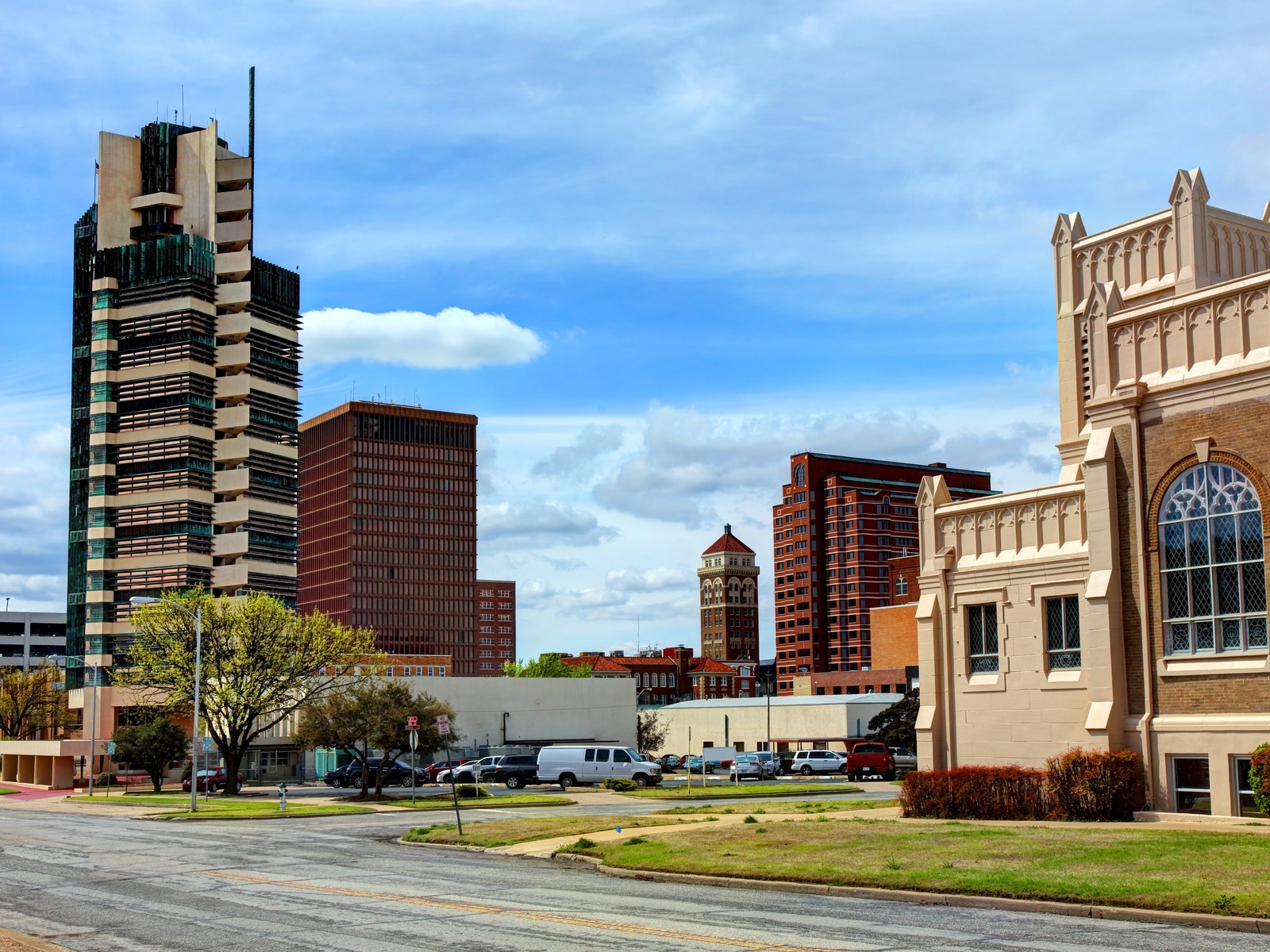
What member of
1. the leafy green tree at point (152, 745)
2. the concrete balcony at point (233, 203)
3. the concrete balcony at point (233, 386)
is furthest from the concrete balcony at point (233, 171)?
the leafy green tree at point (152, 745)

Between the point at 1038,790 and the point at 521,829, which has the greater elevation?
the point at 1038,790

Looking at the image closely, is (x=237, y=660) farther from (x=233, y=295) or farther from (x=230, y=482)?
(x=233, y=295)

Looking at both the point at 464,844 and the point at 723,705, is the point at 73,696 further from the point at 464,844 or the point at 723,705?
the point at 464,844

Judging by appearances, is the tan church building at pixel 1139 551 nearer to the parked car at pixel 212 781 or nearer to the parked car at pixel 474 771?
the parked car at pixel 474 771

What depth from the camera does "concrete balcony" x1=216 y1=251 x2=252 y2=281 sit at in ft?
371

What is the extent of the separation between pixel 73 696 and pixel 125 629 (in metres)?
6.54

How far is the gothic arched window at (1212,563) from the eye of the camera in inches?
1085

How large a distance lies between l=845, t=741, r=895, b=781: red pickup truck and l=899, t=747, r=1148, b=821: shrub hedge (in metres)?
37.5

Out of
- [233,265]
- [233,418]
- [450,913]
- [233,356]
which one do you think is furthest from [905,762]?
[233,265]

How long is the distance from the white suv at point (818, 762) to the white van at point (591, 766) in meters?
19.6

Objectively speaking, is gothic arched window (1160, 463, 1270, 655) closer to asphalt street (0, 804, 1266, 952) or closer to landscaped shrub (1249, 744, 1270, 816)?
landscaped shrub (1249, 744, 1270, 816)

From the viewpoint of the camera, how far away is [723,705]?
127 meters

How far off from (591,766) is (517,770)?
4.50m

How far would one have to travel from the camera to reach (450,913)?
17812 millimetres
